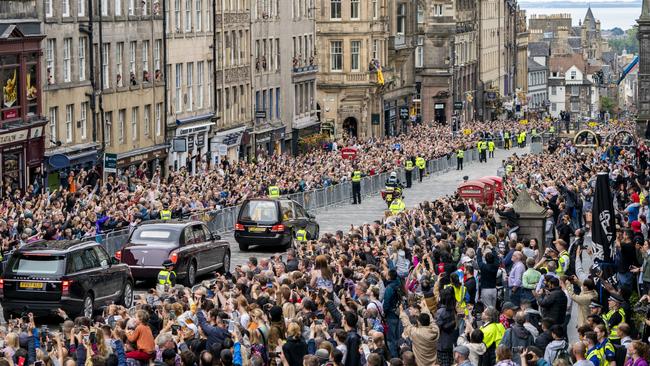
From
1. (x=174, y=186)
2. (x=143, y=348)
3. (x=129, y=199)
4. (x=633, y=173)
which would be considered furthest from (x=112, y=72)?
(x=143, y=348)

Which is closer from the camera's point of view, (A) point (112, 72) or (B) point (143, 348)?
(B) point (143, 348)

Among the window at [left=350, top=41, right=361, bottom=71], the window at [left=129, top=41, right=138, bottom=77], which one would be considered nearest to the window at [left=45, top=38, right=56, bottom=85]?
the window at [left=129, top=41, right=138, bottom=77]

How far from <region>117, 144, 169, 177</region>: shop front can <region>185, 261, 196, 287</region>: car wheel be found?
75.3ft

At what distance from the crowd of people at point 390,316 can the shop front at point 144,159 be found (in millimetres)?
28331

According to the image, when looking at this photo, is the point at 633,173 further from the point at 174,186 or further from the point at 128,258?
the point at 128,258

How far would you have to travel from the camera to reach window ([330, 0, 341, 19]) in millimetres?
96062

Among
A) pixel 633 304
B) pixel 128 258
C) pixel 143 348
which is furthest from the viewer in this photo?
pixel 128 258

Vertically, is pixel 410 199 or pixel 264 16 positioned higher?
pixel 264 16

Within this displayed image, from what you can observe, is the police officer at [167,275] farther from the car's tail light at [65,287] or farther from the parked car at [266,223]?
the parked car at [266,223]

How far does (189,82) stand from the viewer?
6969 centimetres

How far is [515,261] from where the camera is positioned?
26.5 meters

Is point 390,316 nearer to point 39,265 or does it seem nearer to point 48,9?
point 39,265

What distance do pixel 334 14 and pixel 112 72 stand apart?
37.6 metres

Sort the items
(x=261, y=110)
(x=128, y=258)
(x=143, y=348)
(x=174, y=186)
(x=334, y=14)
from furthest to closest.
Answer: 1. (x=334, y=14)
2. (x=261, y=110)
3. (x=174, y=186)
4. (x=128, y=258)
5. (x=143, y=348)
